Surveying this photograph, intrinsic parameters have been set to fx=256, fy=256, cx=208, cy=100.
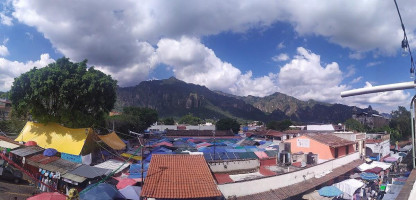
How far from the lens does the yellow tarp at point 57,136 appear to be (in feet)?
69.8

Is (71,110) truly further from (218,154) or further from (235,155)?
(235,155)

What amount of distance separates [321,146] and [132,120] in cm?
3912

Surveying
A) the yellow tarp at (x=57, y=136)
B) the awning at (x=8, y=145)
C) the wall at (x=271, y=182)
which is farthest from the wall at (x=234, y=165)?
the awning at (x=8, y=145)

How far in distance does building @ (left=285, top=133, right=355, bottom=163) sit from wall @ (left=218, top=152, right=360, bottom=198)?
2.08 metres

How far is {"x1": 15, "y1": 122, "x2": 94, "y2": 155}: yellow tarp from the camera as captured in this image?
21272 mm

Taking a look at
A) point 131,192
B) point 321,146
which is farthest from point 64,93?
point 321,146

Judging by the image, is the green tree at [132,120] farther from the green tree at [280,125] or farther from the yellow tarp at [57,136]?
the green tree at [280,125]

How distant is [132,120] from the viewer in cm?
5375

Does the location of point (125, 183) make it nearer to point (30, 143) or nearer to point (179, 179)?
point (179, 179)

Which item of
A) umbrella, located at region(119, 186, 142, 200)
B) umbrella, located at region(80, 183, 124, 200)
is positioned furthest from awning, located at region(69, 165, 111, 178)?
umbrella, located at region(80, 183, 124, 200)

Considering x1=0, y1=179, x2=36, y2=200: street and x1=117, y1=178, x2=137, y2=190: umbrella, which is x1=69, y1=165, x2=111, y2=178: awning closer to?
x1=117, y1=178, x2=137, y2=190: umbrella

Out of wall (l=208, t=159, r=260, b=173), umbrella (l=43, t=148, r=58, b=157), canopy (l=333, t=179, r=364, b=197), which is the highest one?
umbrella (l=43, t=148, r=58, b=157)

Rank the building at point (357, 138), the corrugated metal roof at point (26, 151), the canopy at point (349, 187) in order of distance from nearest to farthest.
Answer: the corrugated metal roof at point (26, 151) < the canopy at point (349, 187) < the building at point (357, 138)

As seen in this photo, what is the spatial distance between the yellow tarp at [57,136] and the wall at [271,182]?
13486mm
